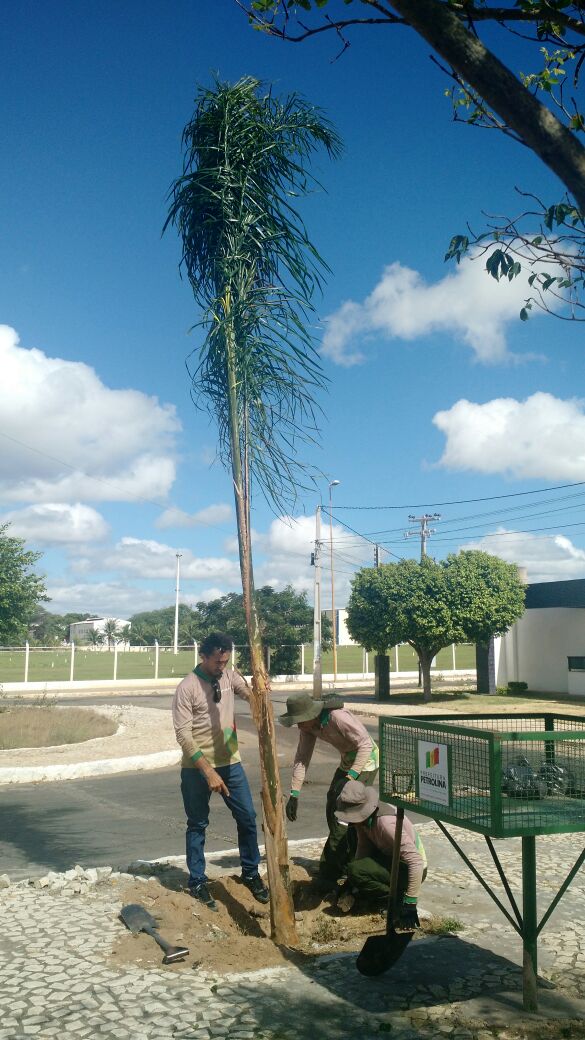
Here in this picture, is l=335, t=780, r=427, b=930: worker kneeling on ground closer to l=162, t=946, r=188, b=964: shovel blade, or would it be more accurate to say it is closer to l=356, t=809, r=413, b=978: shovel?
l=356, t=809, r=413, b=978: shovel

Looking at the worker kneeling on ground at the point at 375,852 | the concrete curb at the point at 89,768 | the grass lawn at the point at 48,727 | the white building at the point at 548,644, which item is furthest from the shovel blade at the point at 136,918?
the white building at the point at 548,644

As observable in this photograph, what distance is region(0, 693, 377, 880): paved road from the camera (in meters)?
7.59

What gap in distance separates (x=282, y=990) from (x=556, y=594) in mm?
30069

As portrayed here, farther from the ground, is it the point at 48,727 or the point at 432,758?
the point at 432,758

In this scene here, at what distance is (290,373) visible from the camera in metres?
5.68

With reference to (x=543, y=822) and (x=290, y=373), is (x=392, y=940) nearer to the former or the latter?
(x=543, y=822)

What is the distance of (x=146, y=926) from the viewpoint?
16.6ft

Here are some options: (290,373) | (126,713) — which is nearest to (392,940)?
(290,373)

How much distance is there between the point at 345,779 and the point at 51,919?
2120 mm

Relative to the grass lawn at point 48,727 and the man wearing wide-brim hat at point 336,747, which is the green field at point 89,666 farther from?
the man wearing wide-brim hat at point 336,747

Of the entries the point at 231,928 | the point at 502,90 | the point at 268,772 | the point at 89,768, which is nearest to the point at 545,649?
Result: the point at 89,768

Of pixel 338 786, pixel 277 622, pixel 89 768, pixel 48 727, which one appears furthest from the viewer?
pixel 277 622

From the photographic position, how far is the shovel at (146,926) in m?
4.64

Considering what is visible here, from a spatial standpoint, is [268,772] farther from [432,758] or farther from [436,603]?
[436,603]
